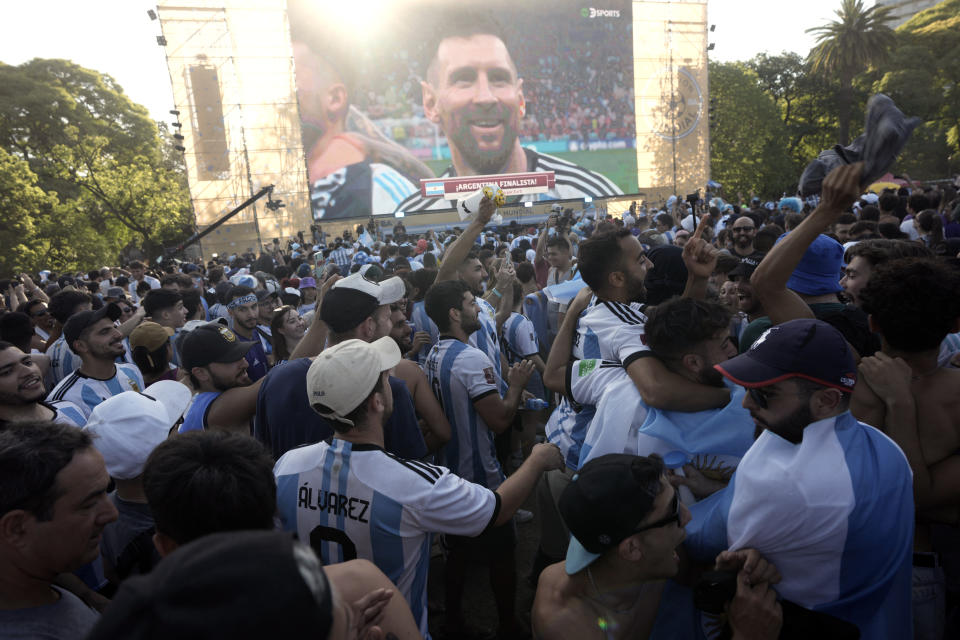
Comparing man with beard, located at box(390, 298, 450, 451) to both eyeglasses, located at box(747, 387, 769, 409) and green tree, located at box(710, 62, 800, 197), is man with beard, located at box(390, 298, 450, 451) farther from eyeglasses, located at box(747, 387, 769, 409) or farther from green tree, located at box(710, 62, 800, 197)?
green tree, located at box(710, 62, 800, 197)

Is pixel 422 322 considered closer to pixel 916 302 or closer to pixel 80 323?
pixel 80 323

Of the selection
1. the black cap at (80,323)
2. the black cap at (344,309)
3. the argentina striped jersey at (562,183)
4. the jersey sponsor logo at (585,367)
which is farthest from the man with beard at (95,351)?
the argentina striped jersey at (562,183)

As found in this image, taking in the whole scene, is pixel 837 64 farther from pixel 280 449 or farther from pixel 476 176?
pixel 280 449

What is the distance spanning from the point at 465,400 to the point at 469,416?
0.11m

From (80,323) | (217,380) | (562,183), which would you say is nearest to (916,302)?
(217,380)

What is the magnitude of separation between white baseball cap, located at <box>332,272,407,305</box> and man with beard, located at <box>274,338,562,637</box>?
3.62 feet

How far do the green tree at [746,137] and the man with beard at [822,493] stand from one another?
38126 millimetres

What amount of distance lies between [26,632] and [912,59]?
41488mm

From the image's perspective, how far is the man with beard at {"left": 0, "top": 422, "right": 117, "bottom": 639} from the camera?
1.42 metres

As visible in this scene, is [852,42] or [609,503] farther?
[852,42]

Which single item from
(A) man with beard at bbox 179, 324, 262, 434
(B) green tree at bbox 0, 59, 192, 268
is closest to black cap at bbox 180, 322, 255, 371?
(A) man with beard at bbox 179, 324, 262, 434

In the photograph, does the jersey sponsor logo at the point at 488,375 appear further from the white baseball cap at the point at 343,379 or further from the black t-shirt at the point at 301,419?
the white baseball cap at the point at 343,379

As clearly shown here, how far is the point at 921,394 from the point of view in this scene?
6.15 ft

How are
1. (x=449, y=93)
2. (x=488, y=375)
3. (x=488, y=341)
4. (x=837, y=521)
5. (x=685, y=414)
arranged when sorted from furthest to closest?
1. (x=449, y=93)
2. (x=488, y=341)
3. (x=488, y=375)
4. (x=685, y=414)
5. (x=837, y=521)
